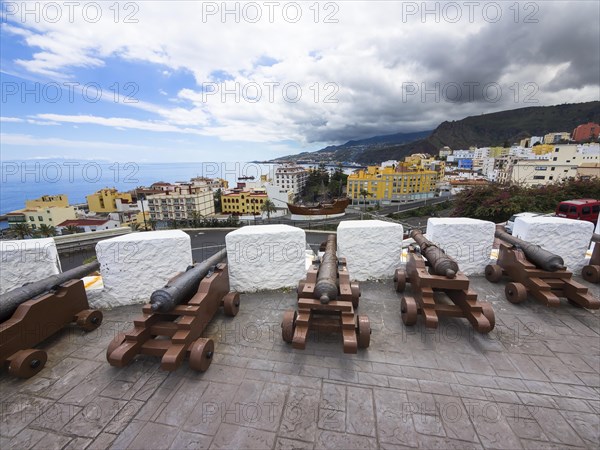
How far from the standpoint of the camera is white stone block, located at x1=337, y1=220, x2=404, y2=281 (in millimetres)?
4711

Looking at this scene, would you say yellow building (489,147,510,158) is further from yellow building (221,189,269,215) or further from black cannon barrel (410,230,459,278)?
black cannon barrel (410,230,459,278)

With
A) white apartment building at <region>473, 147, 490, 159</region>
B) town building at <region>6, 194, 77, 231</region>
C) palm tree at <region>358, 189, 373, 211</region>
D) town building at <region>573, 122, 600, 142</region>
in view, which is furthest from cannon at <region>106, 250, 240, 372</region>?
town building at <region>573, 122, 600, 142</region>

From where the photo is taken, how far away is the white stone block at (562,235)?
4.75 meters

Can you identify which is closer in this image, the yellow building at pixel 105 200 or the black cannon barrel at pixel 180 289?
the black cannon barrel at pixel 180 289

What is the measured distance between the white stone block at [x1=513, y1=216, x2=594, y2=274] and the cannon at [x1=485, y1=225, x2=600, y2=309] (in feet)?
2.52

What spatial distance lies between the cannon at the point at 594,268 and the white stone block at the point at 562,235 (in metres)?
0.13

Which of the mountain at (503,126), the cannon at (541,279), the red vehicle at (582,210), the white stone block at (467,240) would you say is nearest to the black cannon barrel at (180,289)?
the white stone block at (467,240)

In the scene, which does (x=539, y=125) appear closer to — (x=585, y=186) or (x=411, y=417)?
(x=585, y=186)

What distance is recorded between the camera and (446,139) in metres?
162

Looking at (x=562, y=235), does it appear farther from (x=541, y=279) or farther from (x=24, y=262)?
(x=24, y=262)

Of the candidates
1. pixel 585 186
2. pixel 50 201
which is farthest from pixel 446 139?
pixel 50 201

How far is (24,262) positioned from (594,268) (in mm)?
8944

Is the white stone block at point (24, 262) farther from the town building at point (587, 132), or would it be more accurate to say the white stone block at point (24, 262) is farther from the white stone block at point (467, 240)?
the town building at point (587, 132)

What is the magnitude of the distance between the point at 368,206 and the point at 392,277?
53.9m
